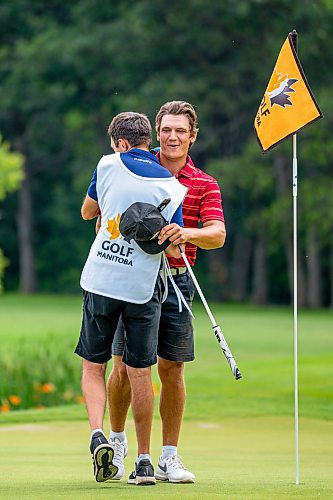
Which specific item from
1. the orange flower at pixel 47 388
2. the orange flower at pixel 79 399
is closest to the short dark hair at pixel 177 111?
the orange flower at pixel 47 388

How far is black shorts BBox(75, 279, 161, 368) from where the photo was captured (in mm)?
6184

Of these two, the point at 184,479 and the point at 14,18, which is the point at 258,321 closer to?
the point at 14,18

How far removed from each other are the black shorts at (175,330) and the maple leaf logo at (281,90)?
1023mm

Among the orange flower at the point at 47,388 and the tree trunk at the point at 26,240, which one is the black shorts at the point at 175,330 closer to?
the orange flower at the point at 47,388

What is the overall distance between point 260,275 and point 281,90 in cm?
4262

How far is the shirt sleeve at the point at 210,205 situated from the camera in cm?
664

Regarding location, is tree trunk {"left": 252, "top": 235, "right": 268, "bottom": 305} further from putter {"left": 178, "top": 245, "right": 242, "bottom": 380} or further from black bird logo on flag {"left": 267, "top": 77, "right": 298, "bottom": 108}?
putter {"left": 178, "top": 245, "right": 242, "bottom": 380}

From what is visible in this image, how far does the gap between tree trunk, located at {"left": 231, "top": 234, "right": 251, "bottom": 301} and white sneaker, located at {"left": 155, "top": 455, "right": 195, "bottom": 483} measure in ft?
146

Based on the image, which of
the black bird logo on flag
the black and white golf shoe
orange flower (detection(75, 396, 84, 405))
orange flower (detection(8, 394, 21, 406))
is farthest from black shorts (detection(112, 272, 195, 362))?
orange flower (detection(75, 396, 84, 405))

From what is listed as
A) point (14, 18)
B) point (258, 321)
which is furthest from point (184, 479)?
point (14, 18)

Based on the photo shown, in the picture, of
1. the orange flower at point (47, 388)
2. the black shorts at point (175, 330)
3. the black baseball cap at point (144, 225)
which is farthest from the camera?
the orange flower at point (47, 388)

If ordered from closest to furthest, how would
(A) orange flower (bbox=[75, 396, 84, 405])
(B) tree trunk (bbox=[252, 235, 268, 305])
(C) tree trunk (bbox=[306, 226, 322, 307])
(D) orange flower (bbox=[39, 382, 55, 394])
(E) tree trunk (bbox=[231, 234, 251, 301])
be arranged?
Result: (D) orange flower (bbox=[39, 382, 55, 394])
(A) orange flower (bbox=[75, 396, 84, 405])
(C) tree trunk (bbox=[306, 226, 322, 307])
(B) tree trunk (bbox=[252, 235, 268, 305])
(E) tree trunk (bbox=[231, 234, 251, 301])

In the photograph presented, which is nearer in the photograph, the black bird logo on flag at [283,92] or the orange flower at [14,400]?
the black bird logo on flag at [283,92]

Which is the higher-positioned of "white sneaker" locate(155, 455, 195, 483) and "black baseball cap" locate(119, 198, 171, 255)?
"black baseball cap" locate(119, 198, 171, 255)
